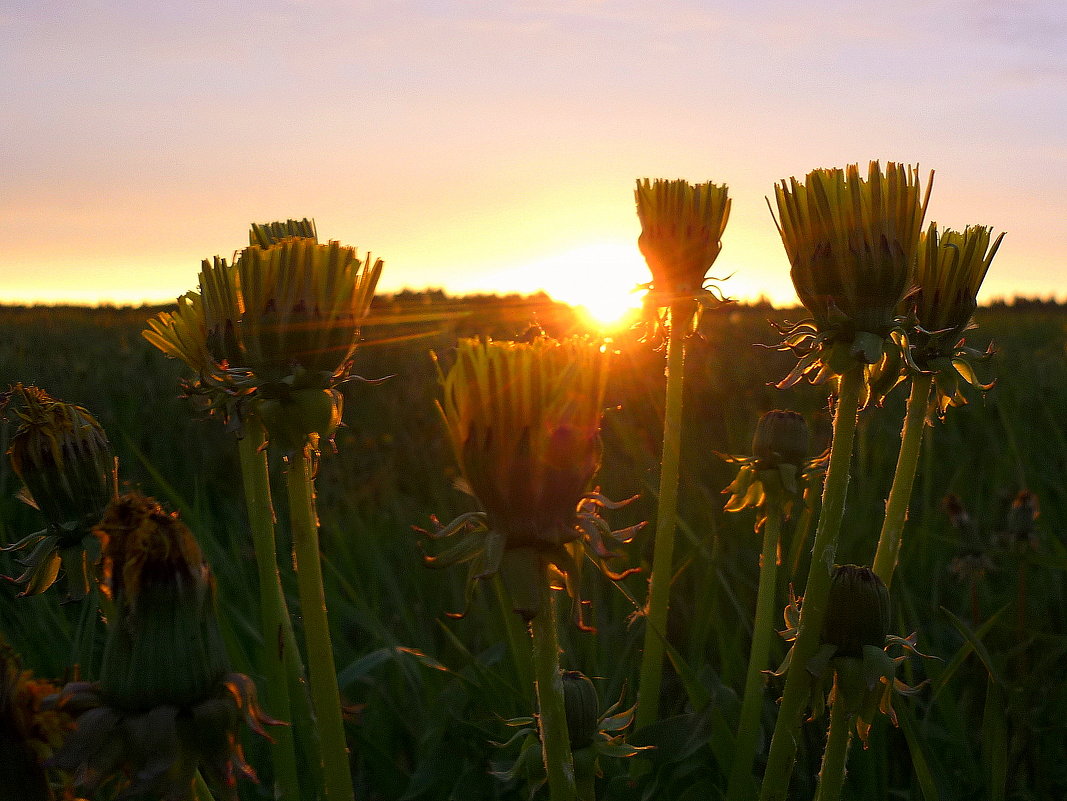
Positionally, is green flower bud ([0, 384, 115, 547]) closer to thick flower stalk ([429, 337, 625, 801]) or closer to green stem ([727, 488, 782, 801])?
thick flower stalk ([429, 337, 625, 801])

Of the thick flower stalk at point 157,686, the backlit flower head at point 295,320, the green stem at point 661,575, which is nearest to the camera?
the thick flower stalk at point 157,686

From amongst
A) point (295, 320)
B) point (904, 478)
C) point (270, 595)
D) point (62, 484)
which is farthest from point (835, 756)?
point (62, 484)

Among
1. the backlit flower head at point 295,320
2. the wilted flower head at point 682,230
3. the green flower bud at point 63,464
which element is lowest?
the green flower bud at point 63,464

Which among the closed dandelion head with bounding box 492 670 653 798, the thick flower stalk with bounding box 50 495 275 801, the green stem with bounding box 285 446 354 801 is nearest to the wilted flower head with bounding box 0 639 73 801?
the thick flower stalk with bounding box 50 495 275 801

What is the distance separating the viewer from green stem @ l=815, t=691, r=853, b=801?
5.06 feet

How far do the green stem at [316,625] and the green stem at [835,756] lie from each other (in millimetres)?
815

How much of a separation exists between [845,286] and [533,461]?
61 centimetres

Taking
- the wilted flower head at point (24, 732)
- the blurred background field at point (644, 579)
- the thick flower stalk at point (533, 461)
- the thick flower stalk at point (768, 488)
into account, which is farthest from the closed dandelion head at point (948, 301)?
the wilted flower head at point (24, 732)

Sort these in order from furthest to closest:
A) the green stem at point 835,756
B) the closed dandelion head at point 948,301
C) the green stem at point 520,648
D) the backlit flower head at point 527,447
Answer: the green stem at point 520,648, the closed dandelion head at point 948,301, the green stem at point 835,756, the backlit flower head at point 527,447

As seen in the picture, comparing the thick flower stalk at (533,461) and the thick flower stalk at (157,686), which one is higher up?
the thick flower stalk at (533,461)

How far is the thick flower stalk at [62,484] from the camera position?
1558 mm

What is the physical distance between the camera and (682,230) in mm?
2268

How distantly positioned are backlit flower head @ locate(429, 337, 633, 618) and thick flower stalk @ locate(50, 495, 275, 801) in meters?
0.31

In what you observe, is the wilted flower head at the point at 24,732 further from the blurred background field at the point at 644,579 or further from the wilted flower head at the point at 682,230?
the wilted flower head at the point at 682,230
